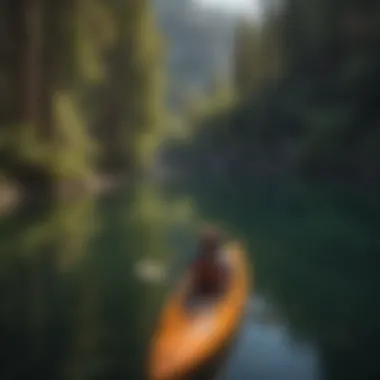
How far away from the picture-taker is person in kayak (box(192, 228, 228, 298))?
6.39 ft

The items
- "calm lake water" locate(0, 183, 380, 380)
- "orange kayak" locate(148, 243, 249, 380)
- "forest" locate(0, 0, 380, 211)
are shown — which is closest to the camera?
"orange kayak" locate(148, 243, 249, 380)

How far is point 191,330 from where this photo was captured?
1.72 m

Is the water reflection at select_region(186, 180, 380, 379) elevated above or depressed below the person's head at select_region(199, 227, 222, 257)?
below

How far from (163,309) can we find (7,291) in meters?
0.56

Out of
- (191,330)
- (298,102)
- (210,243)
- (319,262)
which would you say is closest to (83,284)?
(210,243)

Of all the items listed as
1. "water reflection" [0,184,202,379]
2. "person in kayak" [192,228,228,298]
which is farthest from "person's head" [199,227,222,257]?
"water reflection" [0,184,202,379]

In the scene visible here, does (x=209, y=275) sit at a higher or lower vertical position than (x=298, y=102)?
lower

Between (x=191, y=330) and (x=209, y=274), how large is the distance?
282 millimetres

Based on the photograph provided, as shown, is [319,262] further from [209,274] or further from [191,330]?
[191,330]

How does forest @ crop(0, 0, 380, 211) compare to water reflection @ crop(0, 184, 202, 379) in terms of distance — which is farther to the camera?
forest @ crop(0, 0, 380, 211)

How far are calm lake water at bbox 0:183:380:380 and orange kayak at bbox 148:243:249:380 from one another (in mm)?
65

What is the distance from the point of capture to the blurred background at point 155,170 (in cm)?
194

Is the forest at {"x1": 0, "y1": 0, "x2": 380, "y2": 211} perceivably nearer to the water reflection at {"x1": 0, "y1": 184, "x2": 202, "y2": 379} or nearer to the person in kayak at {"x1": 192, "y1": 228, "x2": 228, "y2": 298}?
the water reflection at {"x1": 0, "y1": 184, "x2": 202, "y2": 379}

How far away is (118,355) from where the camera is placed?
1.83 metres
